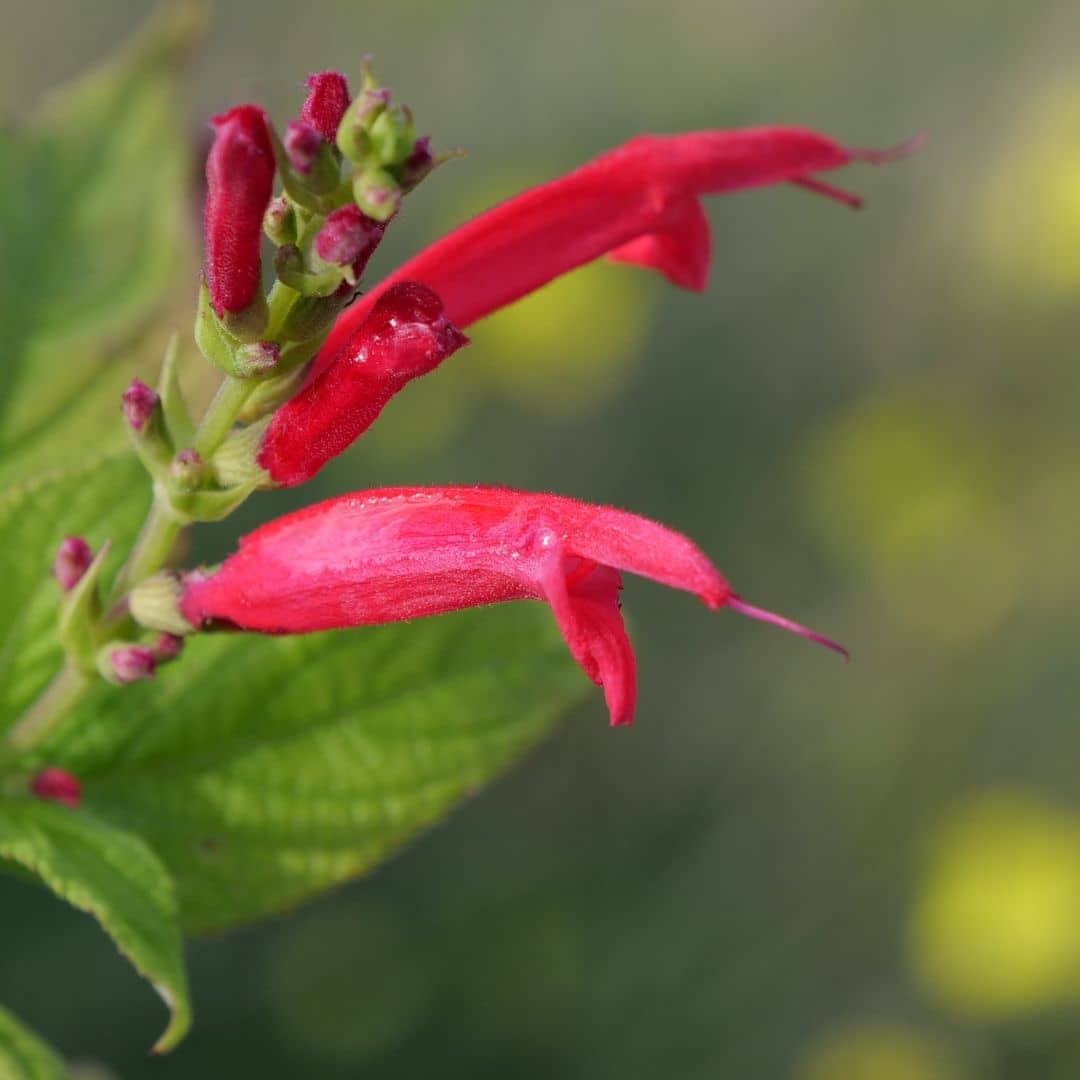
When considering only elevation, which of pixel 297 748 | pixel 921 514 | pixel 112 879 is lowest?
pixel 921 514

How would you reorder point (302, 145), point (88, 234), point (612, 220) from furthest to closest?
point (88, 234) → point (612, 220) → point (302, 145)

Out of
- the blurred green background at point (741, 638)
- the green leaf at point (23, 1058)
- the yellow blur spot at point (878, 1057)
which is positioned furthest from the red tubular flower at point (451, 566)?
the yellow blur spot at point (878, 1057)

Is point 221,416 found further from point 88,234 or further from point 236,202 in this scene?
point 88,234

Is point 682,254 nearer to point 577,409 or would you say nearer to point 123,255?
point 123,255

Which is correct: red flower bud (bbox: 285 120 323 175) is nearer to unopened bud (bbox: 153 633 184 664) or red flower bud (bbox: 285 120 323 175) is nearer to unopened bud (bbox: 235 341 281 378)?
unopened bud (bbox: 235 341 281 378)

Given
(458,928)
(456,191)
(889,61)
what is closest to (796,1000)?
(458,928)

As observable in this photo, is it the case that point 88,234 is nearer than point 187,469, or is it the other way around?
point 187,469

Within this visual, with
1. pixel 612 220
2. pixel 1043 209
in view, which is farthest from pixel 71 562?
pixel 1043 209
